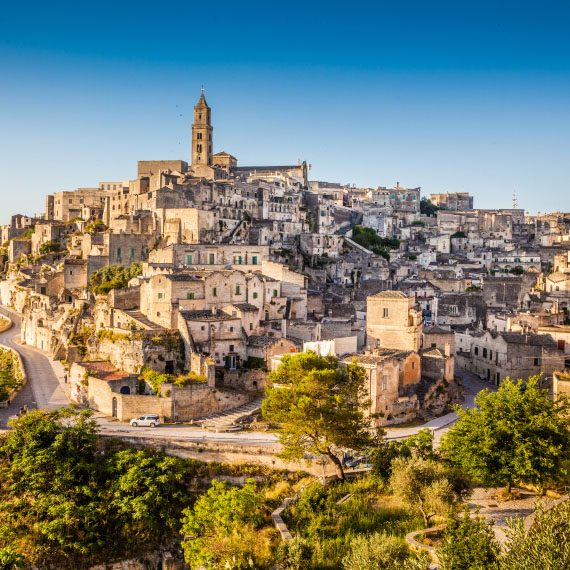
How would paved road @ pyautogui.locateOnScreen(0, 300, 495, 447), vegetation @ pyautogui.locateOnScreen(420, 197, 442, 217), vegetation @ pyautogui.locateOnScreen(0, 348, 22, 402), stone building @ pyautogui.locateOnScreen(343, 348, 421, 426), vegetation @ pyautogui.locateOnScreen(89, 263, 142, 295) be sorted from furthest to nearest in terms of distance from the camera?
vegetation @ pyautogui.locateOnScreen(420, 197, 442, 217), vegetation @ pyautogui.locateOnScreen(89, 263, 142, 295), vegetation @ pyautogui.locateOnScreen(0, 348, 22, 402), stone building @ pyautogui.locateOnScreen(343, 348, 421, 426), paved road @ pyautogui.locateOnScreen(0, 300, 495, 447)

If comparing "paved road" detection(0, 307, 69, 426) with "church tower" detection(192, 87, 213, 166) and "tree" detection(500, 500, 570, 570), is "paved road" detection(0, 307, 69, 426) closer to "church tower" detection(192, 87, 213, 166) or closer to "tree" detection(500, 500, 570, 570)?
"tree" detection(500, 500, 570, 570)

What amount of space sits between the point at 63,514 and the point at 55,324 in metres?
25.6

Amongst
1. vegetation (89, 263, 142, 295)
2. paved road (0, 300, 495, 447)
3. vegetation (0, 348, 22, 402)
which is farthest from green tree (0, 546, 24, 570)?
vegetation (89, 263, 142, 295)

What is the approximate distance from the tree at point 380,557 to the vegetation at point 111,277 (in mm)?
36358

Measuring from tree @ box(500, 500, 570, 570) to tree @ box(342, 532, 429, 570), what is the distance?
2.26 meters

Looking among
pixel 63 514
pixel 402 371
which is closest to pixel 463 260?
pixel 402 371

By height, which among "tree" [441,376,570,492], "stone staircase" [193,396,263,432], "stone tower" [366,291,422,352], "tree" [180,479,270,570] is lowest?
"tree" [180,479,270,570]

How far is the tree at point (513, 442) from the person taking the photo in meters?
22.7

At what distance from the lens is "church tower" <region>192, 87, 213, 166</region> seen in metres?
94.0

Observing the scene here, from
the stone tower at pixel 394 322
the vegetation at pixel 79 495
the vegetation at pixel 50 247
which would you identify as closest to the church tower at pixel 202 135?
the vegetation at pixel 50 247

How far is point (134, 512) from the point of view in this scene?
27.5m

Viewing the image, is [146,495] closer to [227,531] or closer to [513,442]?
[227,531]

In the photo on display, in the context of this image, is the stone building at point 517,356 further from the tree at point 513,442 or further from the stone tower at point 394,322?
the tree at point 513,442

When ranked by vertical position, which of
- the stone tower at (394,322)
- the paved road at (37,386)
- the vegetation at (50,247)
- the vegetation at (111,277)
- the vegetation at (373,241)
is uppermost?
the vegetation at (373,241)
